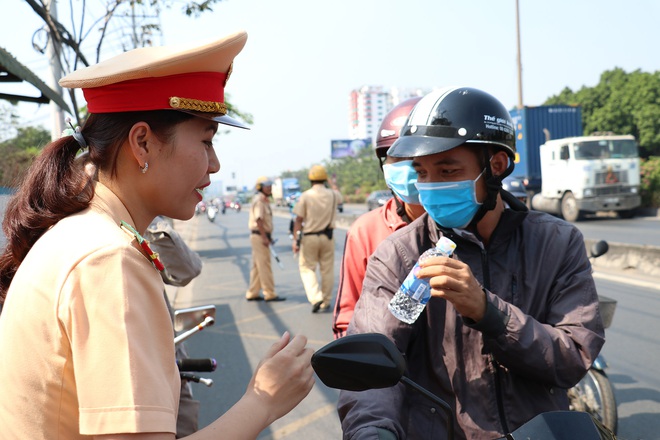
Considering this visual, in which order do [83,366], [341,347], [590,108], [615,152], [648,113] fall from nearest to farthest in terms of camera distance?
1. [83,366]
2. [341,347]
3. [615,152]
4. [648,113]
5. [590,108]

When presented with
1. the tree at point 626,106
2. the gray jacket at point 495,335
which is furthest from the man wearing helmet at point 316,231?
the tree at point 626,106

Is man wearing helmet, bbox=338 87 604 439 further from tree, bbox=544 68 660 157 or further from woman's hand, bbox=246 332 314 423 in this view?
tree, bbox=544 68 660 157

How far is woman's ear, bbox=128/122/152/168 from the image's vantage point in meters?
1.42

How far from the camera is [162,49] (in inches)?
55.9

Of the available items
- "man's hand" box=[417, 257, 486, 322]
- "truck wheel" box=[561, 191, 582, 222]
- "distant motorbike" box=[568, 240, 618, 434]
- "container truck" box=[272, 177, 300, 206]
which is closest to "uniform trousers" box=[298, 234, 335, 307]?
"distant motorbike" box=[568, 240, 618, 434]

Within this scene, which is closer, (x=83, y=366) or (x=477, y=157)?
(x=83, y=366)

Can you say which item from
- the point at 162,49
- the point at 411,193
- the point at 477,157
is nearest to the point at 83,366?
the point at 162,49

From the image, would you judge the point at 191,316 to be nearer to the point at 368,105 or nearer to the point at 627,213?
the point at 627,213

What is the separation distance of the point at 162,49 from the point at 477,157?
4.27 feet

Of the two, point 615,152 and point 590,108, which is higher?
point 590,108

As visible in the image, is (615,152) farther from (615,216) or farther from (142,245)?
(142,245)

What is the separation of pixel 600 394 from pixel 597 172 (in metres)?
18.3

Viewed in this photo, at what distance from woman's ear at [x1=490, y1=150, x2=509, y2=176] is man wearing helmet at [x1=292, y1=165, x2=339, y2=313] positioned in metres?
6.94

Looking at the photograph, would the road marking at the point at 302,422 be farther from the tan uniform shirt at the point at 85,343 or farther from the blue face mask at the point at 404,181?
the tan uniform shirt at the point at 85,343
